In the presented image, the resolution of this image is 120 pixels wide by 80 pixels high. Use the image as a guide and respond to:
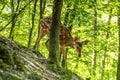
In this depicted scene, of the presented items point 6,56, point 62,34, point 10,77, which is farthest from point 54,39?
point 10,77

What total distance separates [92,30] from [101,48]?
1509 mm

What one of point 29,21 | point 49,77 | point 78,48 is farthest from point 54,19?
point 29,21

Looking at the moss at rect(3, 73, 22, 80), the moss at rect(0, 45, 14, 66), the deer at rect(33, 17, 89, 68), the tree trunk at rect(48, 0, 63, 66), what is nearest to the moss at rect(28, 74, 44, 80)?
the moss at rect(0, 45, 14, 66)

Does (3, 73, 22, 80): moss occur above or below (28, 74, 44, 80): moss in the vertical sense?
above

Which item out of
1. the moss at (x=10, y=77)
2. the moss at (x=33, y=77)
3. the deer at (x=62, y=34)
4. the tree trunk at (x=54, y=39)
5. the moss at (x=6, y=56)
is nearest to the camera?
the moss at (x=10, y=77)

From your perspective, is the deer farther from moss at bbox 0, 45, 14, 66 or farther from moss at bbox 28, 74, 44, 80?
moss at bbox 0, 45, 14, 66

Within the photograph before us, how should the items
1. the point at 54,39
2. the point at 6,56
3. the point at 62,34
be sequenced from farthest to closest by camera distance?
the point at 62,34 < the point at 54,39 < the point at 6,56

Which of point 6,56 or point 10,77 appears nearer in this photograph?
point 10,77

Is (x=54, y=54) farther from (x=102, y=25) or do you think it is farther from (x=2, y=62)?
(x=102, y=25)

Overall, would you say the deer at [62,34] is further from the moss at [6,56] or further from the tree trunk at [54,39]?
the moss at [6,56]

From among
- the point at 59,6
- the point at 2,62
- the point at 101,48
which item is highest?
the point at 59,6

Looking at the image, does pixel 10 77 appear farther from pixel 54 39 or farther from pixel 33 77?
pixel 54 39

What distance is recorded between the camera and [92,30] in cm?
1809

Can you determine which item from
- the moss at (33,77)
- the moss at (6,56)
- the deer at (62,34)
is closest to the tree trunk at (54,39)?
the deer at (62,34)
